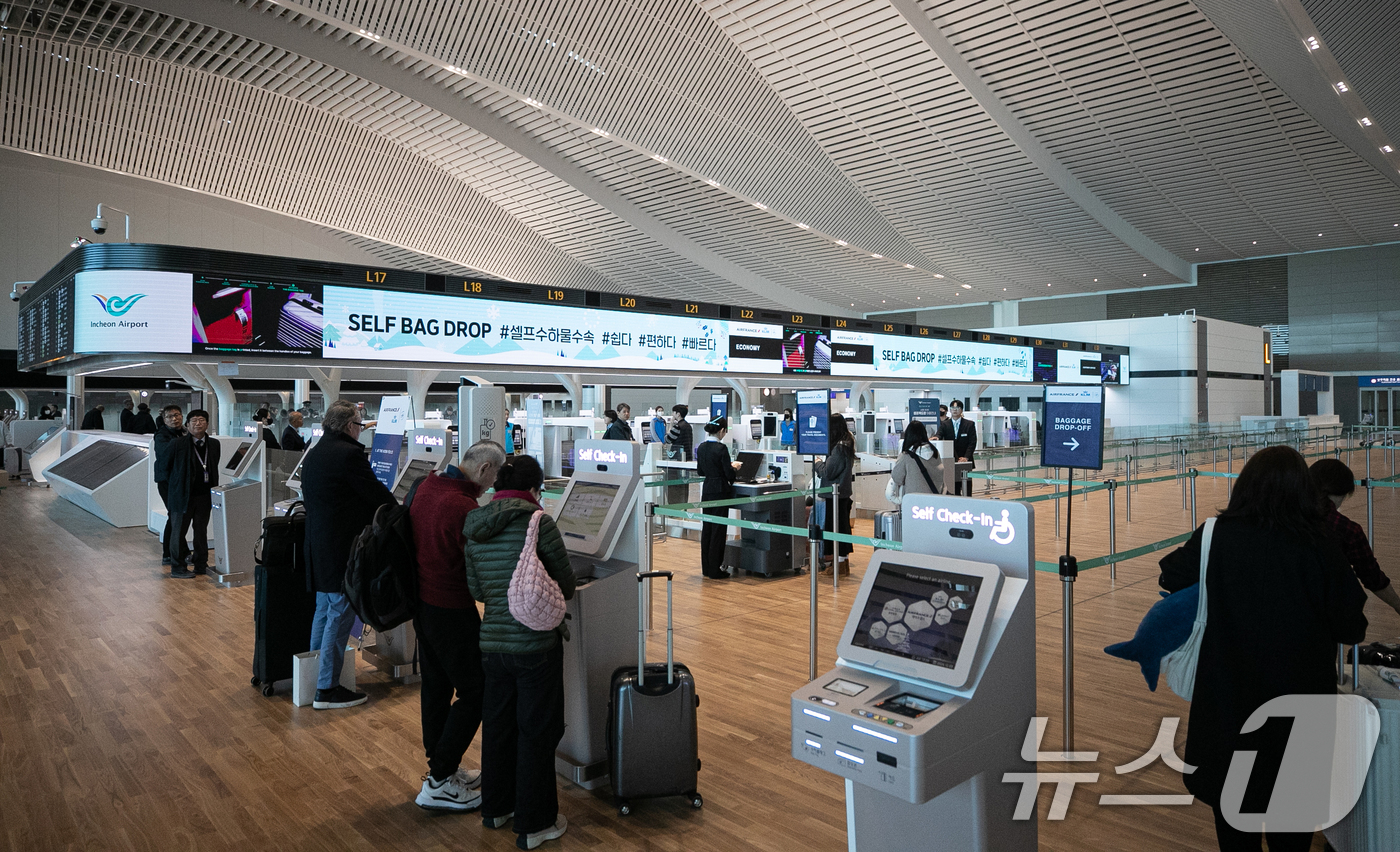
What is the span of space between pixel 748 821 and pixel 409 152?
26611 millimetres

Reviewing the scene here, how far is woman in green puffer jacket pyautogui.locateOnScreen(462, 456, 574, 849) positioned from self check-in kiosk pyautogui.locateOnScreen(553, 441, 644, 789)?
1.35 feet

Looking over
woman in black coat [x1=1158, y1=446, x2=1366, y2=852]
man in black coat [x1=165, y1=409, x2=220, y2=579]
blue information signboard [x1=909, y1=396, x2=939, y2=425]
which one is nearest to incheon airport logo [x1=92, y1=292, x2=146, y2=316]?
man in black coat [x1=165, y1=409, x2=220, y2=579]

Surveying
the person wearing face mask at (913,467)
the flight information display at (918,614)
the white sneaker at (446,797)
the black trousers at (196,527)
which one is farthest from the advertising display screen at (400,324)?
the flight information display at (918,614)

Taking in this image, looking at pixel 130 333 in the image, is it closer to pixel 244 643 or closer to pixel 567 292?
pixel 244 643

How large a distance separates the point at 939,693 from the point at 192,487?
838cm

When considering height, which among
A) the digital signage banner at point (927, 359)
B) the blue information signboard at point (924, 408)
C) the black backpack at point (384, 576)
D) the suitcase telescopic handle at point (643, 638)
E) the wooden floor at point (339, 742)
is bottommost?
the wooden floor at point (339, 742)

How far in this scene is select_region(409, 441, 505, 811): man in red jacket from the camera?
11.3ft

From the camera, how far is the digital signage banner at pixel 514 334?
34.3 feet

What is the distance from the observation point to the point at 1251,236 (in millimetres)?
29984

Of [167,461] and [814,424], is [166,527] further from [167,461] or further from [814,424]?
[814,424]

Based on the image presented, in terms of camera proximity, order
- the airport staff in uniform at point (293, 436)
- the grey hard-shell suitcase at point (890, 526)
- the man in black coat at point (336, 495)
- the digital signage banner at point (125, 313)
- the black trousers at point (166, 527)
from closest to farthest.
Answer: the man in black coat at point (336, 495)
the grey hard-shell suitcase at point (890, 526)
the black trousers at point (166, 527)
the digital signage banner at point (125, 313)
the airport staff in uniform at point (293, 436)

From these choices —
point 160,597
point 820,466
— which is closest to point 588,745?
point 820,466

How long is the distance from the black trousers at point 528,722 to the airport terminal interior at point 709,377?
15cm

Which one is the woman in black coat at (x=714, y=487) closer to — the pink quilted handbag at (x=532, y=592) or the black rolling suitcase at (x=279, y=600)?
the black rolling suitcase at (x=279, y=600)
